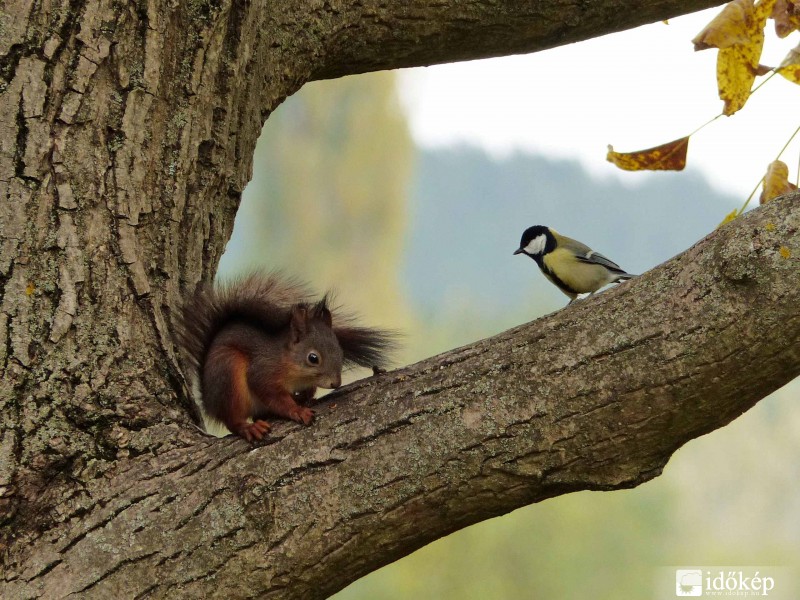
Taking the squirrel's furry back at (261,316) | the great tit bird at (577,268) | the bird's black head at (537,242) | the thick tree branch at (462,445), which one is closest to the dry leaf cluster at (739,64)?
the thick tree branch at (462,445)

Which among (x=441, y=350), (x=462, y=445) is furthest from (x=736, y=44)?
(x=441, y=350)

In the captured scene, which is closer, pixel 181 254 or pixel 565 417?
pixel 565 417

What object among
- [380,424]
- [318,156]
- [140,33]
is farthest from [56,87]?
[318,156]

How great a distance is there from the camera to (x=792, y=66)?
4.79ft

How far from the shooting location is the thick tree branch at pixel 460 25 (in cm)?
201

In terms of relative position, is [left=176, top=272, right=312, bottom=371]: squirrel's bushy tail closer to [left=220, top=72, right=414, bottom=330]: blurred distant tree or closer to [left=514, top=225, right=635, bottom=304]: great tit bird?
[left=514, top=225, right=635, bottom=304]: great tit bird

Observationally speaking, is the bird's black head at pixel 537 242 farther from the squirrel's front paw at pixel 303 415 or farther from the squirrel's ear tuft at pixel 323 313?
the squirrel's front paw at pixel 303 415

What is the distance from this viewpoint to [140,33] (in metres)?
1.70

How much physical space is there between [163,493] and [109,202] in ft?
1.73

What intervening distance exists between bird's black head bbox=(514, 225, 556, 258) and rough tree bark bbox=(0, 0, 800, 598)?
5.43ft

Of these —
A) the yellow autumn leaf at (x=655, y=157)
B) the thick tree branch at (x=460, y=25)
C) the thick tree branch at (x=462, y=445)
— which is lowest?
the thick tree branch at (x=462, y=445)

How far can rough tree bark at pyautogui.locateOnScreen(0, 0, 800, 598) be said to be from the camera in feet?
4.40

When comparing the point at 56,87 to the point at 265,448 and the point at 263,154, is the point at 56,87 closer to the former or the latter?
the point at 265,448

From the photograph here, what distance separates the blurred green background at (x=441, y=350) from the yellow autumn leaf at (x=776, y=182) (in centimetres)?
75
